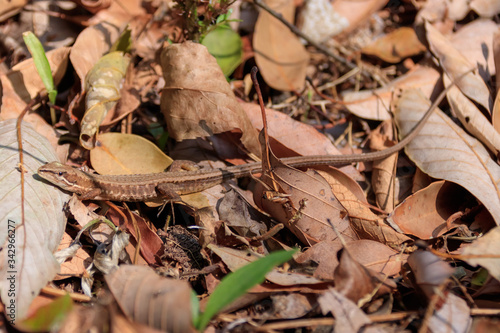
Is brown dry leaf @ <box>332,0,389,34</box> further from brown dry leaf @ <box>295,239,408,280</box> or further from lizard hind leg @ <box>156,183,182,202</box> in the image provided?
brown dry leaf @ <box>295,239,408,280</box>

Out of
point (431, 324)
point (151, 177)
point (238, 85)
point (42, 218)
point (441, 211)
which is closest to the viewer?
point (431, 324)

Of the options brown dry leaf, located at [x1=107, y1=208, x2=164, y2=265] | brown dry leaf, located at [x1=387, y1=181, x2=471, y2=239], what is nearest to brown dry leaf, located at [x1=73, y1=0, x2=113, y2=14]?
brown dry leaf, located at [x1=107, y1=208, x2=164, y2=265]

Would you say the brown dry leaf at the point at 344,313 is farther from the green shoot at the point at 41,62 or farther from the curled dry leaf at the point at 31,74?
the curled dry leaf at the point at 31,74

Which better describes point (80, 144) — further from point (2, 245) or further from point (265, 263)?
point (265, 263)

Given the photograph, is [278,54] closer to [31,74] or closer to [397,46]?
[397,46]

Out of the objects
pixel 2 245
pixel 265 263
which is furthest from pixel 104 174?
pixel 265 263
